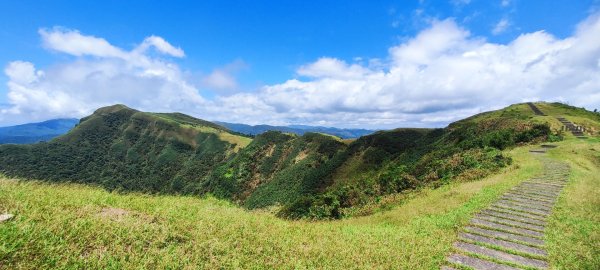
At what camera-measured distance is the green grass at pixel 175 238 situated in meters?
5.84

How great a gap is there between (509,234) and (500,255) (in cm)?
204

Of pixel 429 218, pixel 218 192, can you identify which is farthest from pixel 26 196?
pixel 218 192

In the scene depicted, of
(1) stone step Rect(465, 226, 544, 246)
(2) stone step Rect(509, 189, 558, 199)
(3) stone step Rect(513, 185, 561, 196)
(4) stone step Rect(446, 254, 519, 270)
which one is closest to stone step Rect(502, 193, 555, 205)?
(2) stone step Rect(509, 189, 558, 199)

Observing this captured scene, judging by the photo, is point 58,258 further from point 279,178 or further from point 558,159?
point 279,178

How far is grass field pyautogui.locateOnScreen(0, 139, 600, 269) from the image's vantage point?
19.5ft

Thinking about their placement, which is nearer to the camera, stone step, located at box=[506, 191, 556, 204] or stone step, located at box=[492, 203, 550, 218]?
stone step, located at box=[492, 203, 550, 218]

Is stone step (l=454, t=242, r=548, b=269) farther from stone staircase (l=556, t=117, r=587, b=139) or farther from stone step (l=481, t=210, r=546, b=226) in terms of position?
stone staircase (l=556, t=117, r=587, b=139)

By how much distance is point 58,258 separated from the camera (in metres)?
5.51

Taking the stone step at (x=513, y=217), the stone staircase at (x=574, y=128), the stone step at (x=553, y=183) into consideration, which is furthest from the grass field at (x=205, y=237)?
the stone staircase at (x=574, y=128)

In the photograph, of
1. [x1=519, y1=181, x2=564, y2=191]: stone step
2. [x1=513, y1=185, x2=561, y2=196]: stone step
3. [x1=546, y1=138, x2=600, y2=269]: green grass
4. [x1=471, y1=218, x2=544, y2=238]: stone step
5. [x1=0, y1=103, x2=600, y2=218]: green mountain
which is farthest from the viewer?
[x1=0, y1=103, x2=600, y2=218]: green mountain

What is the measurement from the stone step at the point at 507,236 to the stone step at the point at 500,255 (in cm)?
118

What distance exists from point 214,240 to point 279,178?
104197 mm

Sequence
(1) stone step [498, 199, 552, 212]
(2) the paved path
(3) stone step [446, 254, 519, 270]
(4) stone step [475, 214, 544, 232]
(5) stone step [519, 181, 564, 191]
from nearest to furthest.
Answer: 1. (3) stone step [446, 254, 519, 270]
2. (2) the paved path
3. (4) stone step [475, 214, 544, 232]
4. (1) stone step [498, 199, 552, 212]
5. (5) stone step [519, 181, 564, 191]

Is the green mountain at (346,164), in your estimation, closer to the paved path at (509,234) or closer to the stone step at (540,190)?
the stone step at (540,190)
